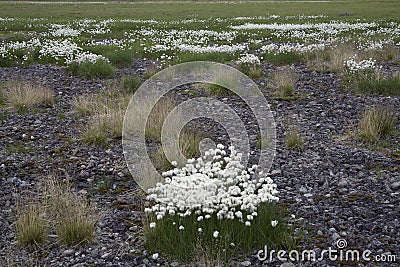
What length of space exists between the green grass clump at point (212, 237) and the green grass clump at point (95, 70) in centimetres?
1157

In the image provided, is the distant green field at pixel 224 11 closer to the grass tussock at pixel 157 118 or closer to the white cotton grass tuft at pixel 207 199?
the grass tussock at pixel 157 118

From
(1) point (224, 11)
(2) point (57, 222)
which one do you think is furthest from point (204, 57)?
(1) point (224, 11)

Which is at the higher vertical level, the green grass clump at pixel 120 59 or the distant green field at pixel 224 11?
the distant green field at pixel 224 11

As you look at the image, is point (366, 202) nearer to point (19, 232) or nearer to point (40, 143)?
point (19, 232)

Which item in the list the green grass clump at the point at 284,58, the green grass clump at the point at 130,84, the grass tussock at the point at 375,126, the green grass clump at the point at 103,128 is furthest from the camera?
the green grass clump at the point at 284,58

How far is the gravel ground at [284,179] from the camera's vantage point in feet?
19.7

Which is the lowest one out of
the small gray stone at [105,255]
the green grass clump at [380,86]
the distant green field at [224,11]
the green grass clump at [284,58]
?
the small gray stone at [105,255]

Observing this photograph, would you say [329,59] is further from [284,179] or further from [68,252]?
[68,252]

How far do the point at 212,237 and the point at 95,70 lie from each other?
12159 mm

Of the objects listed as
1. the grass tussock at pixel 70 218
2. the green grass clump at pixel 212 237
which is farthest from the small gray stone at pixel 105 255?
the green grass clump at pixel 212 237

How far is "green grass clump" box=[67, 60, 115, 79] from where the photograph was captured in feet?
55.3

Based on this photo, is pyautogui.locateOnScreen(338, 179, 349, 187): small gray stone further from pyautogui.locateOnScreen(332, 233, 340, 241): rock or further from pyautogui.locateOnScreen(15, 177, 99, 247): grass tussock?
pyautogui.locateOnScreen(15, 177, 99, 247): grass tussock

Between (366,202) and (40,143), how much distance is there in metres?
6.93

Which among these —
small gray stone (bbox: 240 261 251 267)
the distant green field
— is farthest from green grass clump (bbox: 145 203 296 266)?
the distant green field
